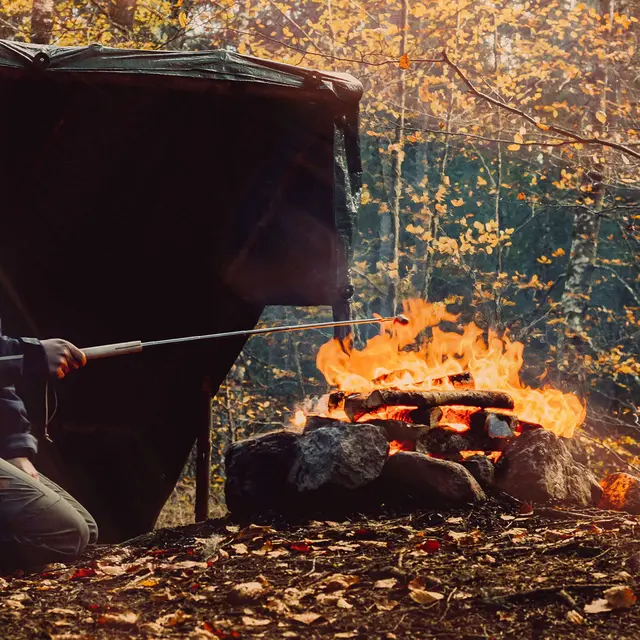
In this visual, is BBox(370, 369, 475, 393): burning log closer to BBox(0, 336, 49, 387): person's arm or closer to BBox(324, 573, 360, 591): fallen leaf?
BBox(324, 573, 360, 591): fallen leaf

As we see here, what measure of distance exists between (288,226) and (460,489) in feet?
7.70

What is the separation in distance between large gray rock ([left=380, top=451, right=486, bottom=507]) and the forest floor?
0.19m

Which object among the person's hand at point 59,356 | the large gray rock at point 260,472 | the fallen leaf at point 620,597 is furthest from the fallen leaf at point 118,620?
the large gray rock at point 260,472

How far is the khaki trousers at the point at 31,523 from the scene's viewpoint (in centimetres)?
424

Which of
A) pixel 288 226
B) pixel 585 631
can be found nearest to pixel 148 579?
pixel 585 631

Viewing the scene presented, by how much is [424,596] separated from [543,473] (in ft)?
8.54

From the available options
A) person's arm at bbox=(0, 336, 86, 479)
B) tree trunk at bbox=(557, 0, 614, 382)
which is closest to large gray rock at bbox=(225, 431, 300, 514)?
person's arm at bbox=(0, 336, 86, 479)

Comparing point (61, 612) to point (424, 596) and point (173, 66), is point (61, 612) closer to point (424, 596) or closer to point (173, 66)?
point (424, 596)

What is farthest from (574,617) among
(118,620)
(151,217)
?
(151,217)

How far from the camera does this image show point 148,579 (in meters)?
3.99

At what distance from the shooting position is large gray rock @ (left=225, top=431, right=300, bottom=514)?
5809mm

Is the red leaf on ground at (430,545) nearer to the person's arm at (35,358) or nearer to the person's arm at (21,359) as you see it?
the person's arm at (35,358)

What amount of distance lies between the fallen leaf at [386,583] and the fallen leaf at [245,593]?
0.58 m

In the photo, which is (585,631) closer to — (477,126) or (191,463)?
(191,463)
